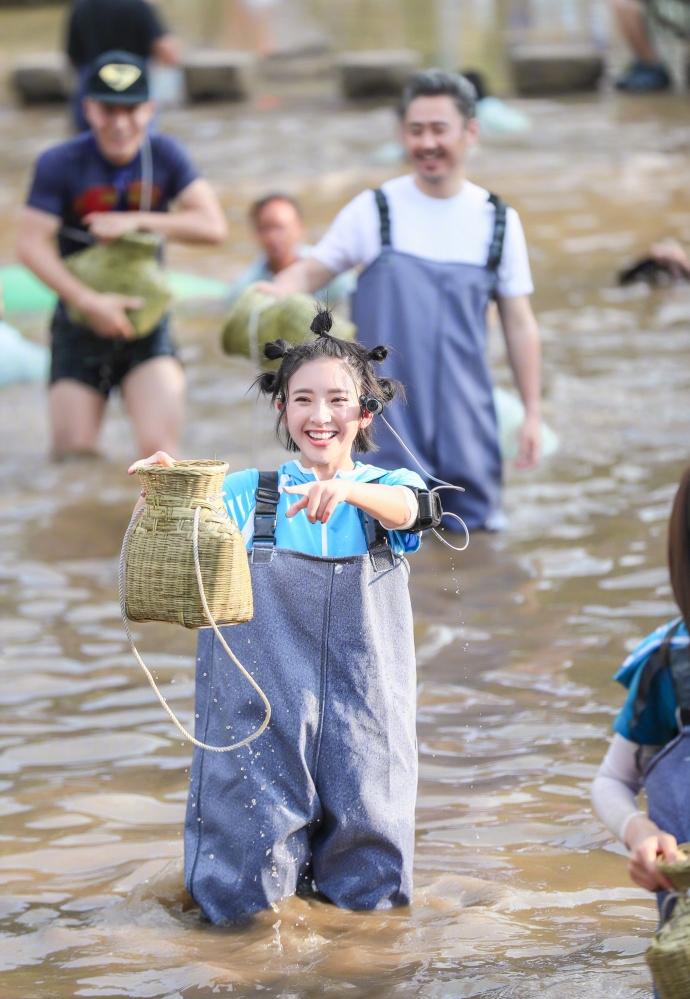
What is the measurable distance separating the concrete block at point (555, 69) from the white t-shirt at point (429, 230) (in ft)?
38.4

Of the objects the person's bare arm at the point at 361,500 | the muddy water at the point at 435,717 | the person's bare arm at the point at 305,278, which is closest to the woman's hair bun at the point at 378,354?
the person's bare arm at the point at 361,500

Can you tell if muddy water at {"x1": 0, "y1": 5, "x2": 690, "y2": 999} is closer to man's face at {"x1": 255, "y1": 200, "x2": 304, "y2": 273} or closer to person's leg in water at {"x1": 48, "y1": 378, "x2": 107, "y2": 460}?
person's leg in water at {"x1": 48, "y1": 378, "x2": 107, "y2": 460}

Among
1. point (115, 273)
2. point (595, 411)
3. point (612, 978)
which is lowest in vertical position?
point (612, 978)

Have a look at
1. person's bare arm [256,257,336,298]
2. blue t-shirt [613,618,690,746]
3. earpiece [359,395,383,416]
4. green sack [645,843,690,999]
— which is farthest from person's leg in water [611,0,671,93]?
green sack [645,843,690,999]

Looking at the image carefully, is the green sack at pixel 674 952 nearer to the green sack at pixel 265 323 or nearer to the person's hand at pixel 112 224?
the green sack at pixel 265 323

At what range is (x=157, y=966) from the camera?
373cm

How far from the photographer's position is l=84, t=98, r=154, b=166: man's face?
6.48 metres

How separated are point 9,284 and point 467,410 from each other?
17.2 feet

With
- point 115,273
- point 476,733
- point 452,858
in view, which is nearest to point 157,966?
point 452,858

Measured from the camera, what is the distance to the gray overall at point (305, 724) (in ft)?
11.8

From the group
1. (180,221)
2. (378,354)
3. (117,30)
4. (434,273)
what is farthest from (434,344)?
(117,30)

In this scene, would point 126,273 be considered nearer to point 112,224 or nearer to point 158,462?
point 112,224

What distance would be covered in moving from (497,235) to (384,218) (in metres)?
0.40

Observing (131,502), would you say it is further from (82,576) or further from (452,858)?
(452,858)
